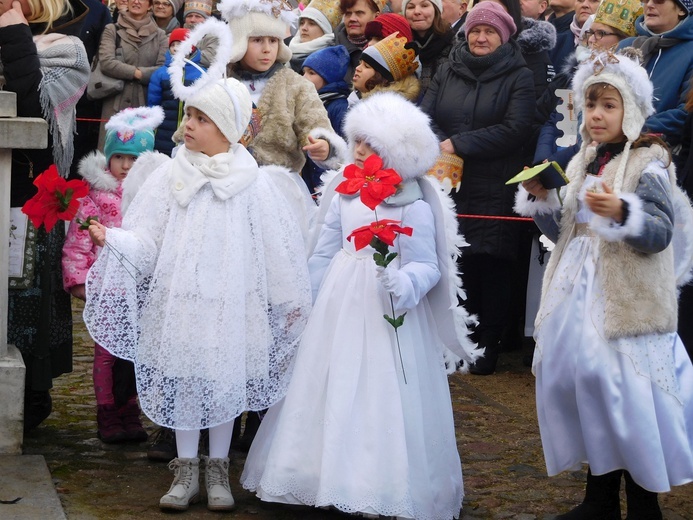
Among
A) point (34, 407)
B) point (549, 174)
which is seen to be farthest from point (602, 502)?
point (34, 407)

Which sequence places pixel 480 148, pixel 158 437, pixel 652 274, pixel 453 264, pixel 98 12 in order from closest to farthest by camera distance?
pixel 652 274, pixel 453 264, pixel 158 437, pixel 480 148, pixel 98 12

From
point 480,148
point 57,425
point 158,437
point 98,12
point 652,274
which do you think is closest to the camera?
point 652,274

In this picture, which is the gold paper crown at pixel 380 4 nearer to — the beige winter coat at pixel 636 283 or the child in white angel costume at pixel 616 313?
the child in white angel costume at pixel 616 313

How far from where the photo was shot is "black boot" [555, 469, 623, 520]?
16.8 feet

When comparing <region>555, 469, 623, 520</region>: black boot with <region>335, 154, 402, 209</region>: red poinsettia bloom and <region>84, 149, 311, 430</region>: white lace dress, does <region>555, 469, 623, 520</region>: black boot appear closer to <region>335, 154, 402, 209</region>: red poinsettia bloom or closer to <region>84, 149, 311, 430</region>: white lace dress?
<region>84, 149, 311, 430</region>: white lace dress

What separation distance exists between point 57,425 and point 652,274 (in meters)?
3.34

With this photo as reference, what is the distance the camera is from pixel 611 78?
16.5 ft

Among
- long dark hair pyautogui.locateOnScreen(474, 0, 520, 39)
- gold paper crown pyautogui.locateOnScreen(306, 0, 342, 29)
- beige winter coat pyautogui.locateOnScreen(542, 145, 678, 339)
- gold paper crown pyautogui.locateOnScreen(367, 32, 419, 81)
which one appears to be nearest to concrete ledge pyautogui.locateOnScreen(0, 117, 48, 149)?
beige winter coat pyautogui.locateOnScreen(542, 145, 678, 339)

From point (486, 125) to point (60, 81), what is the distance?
3.00 meters

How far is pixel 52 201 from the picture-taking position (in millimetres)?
4980

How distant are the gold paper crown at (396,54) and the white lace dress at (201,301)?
2.88 metres

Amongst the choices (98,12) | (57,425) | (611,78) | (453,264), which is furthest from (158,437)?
(98,12)

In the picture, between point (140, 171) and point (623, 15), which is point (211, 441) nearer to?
point (140, 171)

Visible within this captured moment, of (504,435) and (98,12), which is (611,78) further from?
(98,12)
